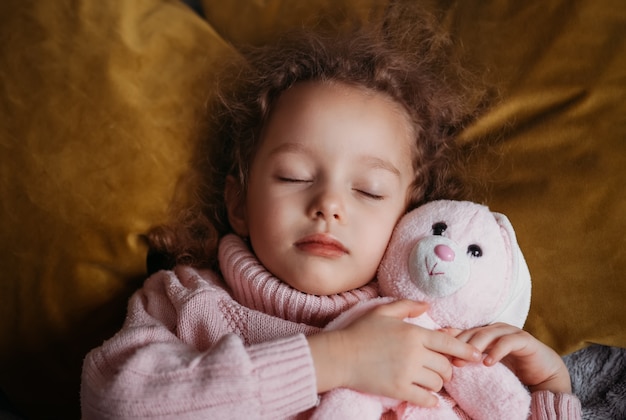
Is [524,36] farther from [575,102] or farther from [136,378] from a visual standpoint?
[136,378]

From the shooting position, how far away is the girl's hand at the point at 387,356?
1094 mm

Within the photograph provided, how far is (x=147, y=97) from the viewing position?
4.79 ft

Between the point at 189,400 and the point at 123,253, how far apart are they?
536mm

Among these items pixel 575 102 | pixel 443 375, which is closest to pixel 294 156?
pixel 443 375

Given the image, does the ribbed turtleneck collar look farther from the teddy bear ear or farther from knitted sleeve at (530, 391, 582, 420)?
knitted sleeve at (530, 391, 582, 420)

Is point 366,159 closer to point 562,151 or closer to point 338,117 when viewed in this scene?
point 338,117

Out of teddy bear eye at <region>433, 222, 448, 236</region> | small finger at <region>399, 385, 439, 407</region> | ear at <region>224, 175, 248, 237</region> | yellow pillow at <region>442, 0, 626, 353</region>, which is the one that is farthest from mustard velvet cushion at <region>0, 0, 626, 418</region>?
small finger at <region>399, 385, 439, 407</region>

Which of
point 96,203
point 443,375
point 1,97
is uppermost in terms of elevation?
point 1,97

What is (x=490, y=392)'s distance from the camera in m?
1.16

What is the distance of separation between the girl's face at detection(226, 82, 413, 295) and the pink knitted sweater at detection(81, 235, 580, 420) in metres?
0.06

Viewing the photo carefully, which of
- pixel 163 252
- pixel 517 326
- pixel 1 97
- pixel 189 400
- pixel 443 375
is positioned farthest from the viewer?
pixel 163 252

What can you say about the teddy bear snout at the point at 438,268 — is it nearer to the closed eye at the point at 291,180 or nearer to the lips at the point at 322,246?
the lips at the point at 322,246

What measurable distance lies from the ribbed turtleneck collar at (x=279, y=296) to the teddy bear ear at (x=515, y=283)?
0.28m

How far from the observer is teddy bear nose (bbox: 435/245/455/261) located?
3.80ft
